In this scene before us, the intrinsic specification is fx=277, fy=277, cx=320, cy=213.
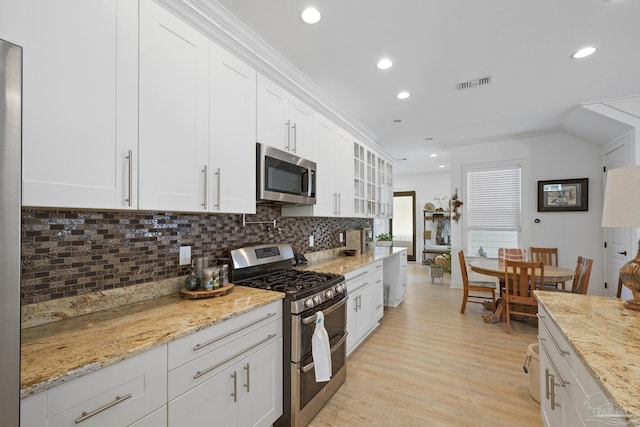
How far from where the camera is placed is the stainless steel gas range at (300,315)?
5.81ft

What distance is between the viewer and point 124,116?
4.21 feet

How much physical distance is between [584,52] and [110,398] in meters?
3.97

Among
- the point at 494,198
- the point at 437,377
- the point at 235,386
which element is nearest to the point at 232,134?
the point at 235,386

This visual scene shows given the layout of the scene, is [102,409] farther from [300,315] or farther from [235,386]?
[300,315]

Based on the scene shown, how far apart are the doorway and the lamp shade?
7159 millimetres

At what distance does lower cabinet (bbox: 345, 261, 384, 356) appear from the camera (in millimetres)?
2762

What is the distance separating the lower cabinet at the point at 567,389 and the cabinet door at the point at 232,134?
6.09 ft

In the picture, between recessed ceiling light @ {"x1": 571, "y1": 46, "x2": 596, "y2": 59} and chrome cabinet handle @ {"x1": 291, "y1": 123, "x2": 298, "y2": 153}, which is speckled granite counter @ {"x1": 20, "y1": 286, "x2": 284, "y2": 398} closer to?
chrome cabinet handle @ {"x1": 291, "y1": 123, "x2": 298, "y2": 153}

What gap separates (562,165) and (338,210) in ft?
13.7

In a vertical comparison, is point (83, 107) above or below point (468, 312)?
above

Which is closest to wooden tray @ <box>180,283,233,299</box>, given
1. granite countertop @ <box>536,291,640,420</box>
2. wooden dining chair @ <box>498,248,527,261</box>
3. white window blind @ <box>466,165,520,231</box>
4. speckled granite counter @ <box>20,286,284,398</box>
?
speckled granite counter @ <box>20,286,284,398</box>

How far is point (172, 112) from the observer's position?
150 cm

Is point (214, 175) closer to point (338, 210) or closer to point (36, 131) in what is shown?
point (36, 131)

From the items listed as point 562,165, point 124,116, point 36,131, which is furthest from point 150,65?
point 562,165
